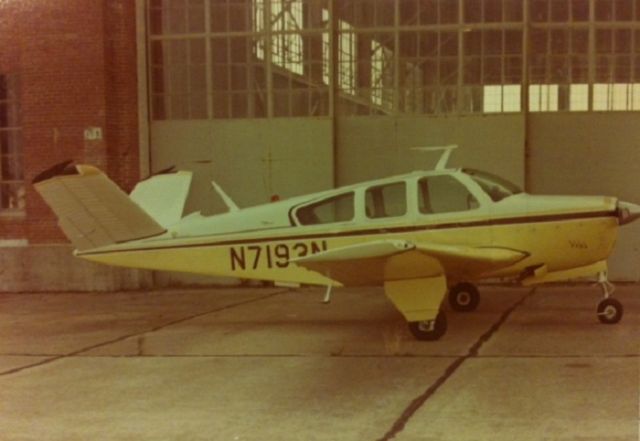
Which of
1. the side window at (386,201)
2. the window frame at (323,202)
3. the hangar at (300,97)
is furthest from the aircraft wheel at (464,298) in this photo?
the hangar at (300,97)

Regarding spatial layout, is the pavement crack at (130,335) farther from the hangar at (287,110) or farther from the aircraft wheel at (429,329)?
the aircraft wheel at (429,329)

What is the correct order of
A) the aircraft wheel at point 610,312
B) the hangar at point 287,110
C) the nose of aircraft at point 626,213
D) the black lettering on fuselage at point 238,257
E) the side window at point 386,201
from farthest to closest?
the hangar at point 287,110 < the black lettering on fuselage at point 238,257 < the aircraft wheel at point 610,312 < the side window at point 386,201 < the nose of aircraft at point 626,213

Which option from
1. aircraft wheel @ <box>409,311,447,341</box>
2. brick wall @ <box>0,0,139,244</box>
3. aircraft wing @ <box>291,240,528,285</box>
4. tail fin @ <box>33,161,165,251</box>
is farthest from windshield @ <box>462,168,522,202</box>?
brick wall @ <box>0,0,139,244</box>

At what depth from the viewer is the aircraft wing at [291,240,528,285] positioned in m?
9.77

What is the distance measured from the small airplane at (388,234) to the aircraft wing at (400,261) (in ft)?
0.06

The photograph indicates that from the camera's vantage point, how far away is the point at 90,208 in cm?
1092

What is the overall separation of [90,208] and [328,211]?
2.95 metres

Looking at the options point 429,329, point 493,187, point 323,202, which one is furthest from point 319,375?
point 493,187

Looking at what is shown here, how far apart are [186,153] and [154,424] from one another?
445 inches

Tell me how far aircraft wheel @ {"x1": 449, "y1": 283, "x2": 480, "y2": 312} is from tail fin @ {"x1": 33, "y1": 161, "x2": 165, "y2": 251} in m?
4.44

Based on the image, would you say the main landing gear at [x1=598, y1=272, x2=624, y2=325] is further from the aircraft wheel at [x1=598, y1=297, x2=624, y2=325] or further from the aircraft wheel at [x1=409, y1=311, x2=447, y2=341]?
the aircraft wheel at [x1=409, y1=311, x2=447, y2=341]

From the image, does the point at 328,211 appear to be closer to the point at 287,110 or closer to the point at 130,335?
the point at 130,335

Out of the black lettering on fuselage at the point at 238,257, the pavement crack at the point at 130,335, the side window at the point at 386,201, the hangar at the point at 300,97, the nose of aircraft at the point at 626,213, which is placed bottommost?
the pavement crack at the point at 130,335

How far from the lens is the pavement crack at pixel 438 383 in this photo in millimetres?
6645
